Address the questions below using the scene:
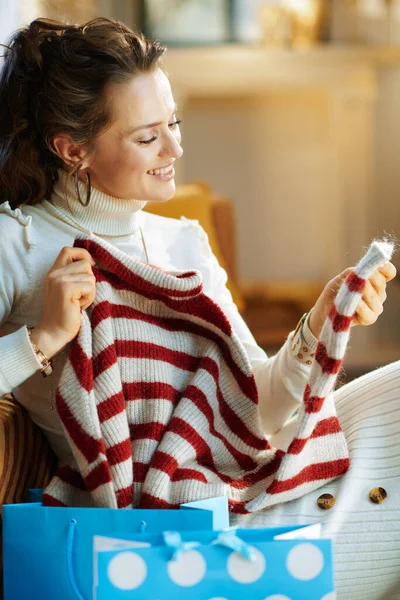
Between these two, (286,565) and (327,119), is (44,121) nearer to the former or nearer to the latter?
(286,565)

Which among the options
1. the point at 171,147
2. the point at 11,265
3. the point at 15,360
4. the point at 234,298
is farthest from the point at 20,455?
the point at 234,298

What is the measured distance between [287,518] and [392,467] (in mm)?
151

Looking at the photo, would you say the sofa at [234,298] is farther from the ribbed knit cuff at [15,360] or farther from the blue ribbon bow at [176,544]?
the blue ribbon bow at [176,544]

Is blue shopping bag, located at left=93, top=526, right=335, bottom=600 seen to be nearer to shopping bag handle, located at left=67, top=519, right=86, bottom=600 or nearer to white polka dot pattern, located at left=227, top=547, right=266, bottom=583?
white polka dot pattern, located at left=227, top=547, right=266, bottom=583

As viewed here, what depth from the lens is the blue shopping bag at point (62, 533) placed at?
995 millimetres

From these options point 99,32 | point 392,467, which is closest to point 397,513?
point 392,467

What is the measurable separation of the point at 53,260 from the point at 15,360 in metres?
0.19

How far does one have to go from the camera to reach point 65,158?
4.26 ft

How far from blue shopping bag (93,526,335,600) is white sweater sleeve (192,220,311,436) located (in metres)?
0.38

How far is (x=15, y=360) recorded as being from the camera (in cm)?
113

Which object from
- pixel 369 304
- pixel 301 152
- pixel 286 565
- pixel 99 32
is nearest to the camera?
pixel 286 565

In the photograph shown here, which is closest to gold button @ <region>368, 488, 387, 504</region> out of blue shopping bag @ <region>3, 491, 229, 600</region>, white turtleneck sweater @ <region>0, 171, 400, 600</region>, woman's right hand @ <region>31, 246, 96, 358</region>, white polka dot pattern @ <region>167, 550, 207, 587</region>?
white turtleneck sweater @ <region>0, 171, 400, 600</region>

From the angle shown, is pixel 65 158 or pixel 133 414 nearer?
pixel 133 414

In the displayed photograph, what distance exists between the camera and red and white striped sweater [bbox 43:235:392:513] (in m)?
1.07
